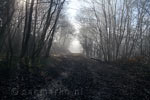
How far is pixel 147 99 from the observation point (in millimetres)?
5309

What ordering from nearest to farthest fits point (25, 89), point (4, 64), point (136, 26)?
point (25, 89)
point (4, 64)
point (136, 26)

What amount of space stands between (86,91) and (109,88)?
1.35 metres

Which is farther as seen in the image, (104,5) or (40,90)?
(104,5)

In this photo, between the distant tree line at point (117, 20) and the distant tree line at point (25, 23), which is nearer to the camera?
the distant tree line at point (25, 23)

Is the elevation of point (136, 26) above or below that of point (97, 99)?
above

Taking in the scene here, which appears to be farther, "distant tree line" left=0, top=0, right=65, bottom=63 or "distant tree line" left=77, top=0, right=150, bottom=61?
"distant tree line" left=77, top=0, right=150, bottom=61

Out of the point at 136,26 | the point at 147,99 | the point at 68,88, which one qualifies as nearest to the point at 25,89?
the point at 68,88

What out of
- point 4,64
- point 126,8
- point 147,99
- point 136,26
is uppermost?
point 126,8

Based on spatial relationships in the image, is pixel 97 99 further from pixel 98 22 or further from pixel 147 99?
pixel 98 22

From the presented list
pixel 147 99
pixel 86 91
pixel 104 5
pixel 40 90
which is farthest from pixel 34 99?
pixel 104 5

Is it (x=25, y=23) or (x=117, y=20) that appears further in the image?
(x=117, y=20)

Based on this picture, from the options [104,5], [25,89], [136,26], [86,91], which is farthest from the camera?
[136,26]

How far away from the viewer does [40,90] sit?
5719mm

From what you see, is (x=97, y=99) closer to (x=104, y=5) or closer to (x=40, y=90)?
(x=40, y=90)
